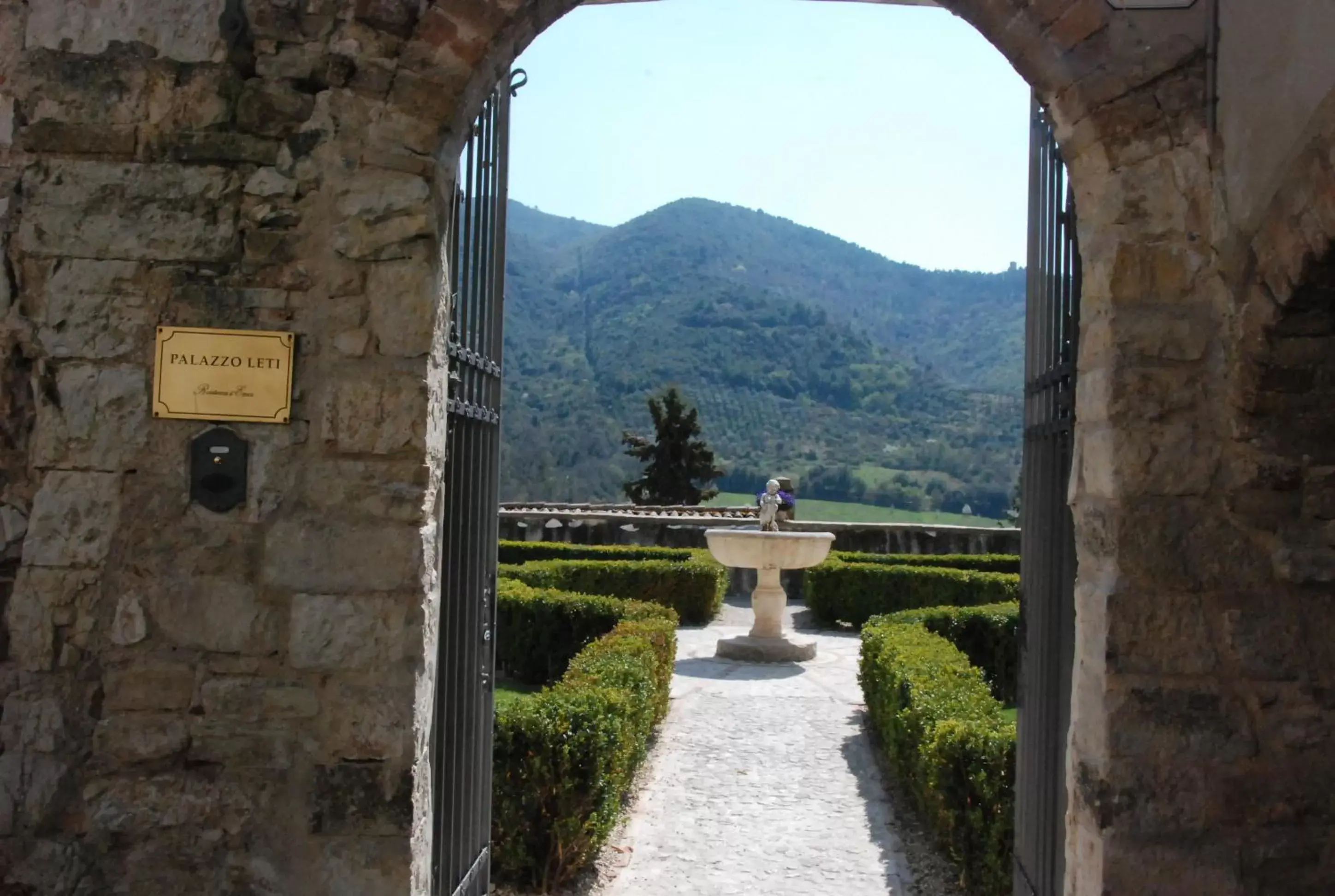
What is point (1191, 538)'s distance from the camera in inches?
109


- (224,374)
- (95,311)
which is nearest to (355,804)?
(224,374)

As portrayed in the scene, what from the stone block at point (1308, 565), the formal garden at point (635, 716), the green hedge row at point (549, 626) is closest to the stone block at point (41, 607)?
the formal garden at point (635, 716)

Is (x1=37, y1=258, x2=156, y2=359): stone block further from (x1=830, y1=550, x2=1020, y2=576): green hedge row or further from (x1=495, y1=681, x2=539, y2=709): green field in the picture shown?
(x1=830, y1=550, x2=1020, y2=576): green hedge row

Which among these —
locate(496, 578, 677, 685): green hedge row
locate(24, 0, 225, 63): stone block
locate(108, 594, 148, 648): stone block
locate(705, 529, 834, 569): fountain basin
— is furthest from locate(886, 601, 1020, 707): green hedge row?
locate(24, 0, 225, 63): stone block

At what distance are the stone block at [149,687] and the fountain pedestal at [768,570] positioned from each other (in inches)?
285

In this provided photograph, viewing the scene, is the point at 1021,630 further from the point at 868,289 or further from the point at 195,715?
the point at 868,289

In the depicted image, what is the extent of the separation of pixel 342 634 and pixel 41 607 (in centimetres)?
78

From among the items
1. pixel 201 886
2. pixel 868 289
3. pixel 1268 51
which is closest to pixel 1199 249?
pixel 1268 51

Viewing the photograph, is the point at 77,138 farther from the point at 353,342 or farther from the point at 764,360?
the point at 764,360

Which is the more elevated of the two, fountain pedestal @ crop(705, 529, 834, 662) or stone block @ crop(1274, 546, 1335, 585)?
stone block @ crop(1274, 546, 1335, 585)

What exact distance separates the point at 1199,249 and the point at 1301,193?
1.13 ft

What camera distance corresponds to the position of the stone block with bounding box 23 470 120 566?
9.39 ft

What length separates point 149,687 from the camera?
9.34 feet

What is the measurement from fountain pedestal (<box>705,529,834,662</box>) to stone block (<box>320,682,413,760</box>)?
23.3ft
